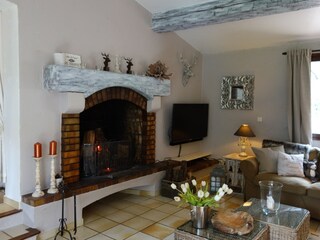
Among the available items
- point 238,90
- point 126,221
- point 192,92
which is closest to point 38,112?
point 126,221

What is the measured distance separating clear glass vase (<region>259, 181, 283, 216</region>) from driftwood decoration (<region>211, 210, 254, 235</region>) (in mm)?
505

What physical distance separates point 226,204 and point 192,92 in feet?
7.71

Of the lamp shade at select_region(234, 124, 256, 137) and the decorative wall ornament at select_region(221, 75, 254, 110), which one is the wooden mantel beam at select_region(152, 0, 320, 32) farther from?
the lamp shade at select_region(234, 124, 256, 137)

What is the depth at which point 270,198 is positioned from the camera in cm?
284

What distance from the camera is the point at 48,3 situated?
10.5 ft

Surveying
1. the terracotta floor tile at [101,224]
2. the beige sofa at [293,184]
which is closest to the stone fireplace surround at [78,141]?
the terracotta floor tile at [101,224]

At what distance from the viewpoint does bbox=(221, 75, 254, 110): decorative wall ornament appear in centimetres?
532

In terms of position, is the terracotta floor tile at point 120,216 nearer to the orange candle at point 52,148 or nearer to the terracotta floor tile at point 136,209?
the terracotta floor tile at point 136,209

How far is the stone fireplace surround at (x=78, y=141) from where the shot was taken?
3.01m

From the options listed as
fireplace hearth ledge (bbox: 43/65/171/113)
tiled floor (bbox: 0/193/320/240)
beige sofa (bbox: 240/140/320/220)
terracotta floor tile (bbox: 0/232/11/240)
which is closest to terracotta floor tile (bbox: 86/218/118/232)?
tiled floor (bbox: 0/193/320/240)

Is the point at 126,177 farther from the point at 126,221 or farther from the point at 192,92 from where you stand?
the point at 192,92

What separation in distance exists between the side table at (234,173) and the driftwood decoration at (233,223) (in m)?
2.30

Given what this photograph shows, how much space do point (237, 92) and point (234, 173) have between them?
64.1 inches

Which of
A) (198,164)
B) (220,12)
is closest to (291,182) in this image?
(198,164)
